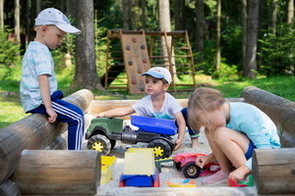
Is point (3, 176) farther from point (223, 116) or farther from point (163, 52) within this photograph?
point (163, 52)

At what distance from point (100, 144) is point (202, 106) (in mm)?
1575

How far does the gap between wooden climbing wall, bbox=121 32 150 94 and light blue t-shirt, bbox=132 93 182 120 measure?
5439 mm

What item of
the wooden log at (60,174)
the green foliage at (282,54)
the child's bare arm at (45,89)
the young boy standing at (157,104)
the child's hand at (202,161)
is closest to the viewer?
the wooden log at (60,174)

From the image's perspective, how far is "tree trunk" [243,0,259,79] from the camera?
14.3m

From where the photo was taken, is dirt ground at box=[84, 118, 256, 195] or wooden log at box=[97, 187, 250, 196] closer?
wooden log at box=[97, 187, 250, 196]

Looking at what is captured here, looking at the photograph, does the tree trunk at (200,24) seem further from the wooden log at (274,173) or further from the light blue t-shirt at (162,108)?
the wooden log at (274,173)

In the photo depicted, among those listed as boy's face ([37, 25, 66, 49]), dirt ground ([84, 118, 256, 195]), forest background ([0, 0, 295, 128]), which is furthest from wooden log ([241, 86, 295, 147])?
forest background ([0, 0, 295, 128])

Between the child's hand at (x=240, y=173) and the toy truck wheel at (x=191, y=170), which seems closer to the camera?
the child's hand at (x=240, y=173)

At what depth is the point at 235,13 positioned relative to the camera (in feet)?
82.9

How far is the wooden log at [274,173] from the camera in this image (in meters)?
2.52

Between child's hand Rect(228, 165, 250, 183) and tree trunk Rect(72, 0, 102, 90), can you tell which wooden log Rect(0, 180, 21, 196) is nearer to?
child's hand Rect(228, 165, 250, 183)

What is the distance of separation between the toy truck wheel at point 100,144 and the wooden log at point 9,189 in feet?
5.07

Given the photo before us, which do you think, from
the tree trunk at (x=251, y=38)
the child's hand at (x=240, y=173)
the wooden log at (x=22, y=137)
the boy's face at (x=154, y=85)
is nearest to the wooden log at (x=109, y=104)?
the boy's face at (x=154, y=85)

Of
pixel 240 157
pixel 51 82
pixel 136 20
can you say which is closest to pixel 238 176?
pixel 240 157
